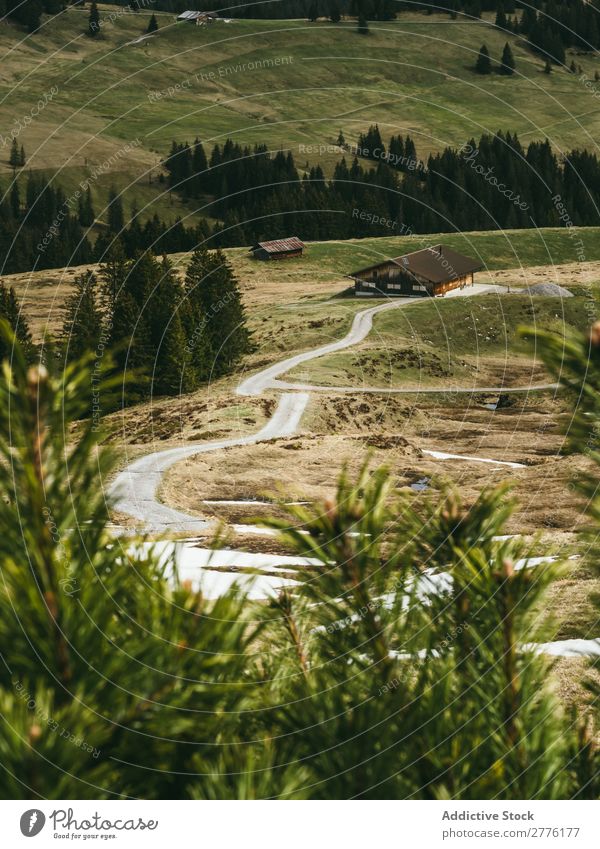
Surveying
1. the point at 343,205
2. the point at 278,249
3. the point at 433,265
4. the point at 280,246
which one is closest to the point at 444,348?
the point at 433,265

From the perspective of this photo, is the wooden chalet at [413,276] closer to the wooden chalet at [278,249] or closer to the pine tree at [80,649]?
the wooden chalet at [278,249]

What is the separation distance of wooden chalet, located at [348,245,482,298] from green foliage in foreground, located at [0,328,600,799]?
10333 centimetres

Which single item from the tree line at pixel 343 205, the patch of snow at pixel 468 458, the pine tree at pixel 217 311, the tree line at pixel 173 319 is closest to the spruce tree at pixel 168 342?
the tree line at pixel 173 319

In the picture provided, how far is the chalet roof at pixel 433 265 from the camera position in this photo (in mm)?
105812

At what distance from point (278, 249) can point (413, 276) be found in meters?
28.6

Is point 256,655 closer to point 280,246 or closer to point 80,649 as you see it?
point 80,649

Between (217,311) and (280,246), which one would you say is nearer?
(217,311)

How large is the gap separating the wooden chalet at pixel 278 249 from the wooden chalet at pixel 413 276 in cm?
2036

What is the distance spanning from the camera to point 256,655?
138 inches

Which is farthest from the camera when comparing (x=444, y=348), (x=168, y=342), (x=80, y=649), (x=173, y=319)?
(x=444, y=348)

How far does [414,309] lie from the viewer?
3816 inches

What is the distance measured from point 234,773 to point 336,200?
6208 inches

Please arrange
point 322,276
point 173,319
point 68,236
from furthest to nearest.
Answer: point 68,236, point 322,276, point 173,319

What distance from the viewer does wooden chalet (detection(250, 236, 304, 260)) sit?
129 metres
